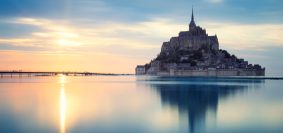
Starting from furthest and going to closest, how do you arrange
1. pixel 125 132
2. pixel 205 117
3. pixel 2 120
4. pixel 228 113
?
pixel 228 113, pixel 205 117, pixel 2 120, pixel 125 132

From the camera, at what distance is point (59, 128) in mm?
22688

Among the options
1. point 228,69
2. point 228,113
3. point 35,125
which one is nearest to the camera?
point 35,125

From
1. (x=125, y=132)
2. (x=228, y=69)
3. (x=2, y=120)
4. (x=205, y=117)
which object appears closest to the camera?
(x=125, y=132)

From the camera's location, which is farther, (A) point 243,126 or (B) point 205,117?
(B) point 205,117

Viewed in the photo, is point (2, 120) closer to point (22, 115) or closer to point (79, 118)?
point (22, 115)

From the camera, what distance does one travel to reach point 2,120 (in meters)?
26.0

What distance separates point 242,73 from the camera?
653ft

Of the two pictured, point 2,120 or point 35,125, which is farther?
point 2,120

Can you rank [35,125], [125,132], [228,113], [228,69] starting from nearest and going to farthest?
1. [125,132]
2. [35,125]
3. [228,113]
4. [228,69]

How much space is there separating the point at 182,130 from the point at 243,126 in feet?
13.6

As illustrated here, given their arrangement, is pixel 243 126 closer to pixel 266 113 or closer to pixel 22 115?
pixel 266 113

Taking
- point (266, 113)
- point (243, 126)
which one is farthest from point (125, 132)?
point (266, 113)

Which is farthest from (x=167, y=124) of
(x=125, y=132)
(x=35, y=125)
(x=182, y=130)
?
(x=35, y=125)

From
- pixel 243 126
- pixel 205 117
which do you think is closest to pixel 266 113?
pixel 205 117
